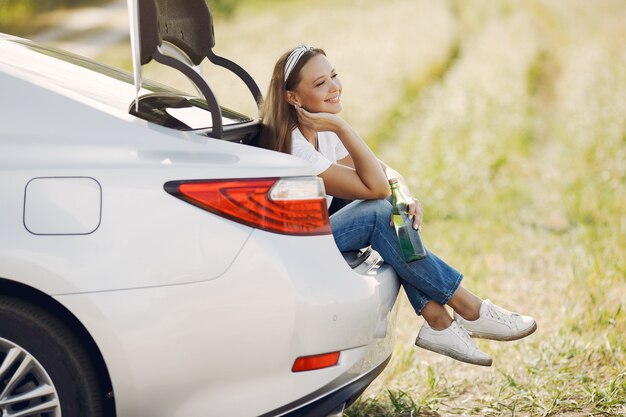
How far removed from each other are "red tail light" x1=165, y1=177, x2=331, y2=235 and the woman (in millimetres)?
547

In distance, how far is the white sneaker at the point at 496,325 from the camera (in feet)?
12.2

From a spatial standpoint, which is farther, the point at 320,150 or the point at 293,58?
the point at 320,150

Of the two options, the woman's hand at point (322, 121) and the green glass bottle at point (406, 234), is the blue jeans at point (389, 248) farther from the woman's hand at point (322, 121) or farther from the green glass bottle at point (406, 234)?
the woman's hand at point (322, 121)

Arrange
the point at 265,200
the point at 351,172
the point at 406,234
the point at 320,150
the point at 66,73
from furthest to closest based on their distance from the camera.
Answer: the point at 320,150
the point at 351,172
the point at 406,234
the point at 66,73
the point at 265,200

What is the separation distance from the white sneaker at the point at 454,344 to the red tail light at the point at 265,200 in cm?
89

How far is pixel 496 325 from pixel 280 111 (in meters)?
1.25

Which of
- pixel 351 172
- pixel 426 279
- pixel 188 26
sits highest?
pixel 188 26

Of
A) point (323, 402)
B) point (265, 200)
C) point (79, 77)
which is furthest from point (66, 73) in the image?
point (323, 402)

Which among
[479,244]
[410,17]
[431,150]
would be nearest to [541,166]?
[431,150]

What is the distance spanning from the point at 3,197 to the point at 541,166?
29.4ft

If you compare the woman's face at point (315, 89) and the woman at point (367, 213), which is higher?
the woman's face at point (315, 89)

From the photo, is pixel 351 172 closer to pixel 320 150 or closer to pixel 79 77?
pixel 320 150

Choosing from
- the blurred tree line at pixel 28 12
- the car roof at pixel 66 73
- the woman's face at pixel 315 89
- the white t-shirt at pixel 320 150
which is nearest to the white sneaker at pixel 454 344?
the white t-shirt at pixel 320 150

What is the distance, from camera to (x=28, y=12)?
3344 cm
